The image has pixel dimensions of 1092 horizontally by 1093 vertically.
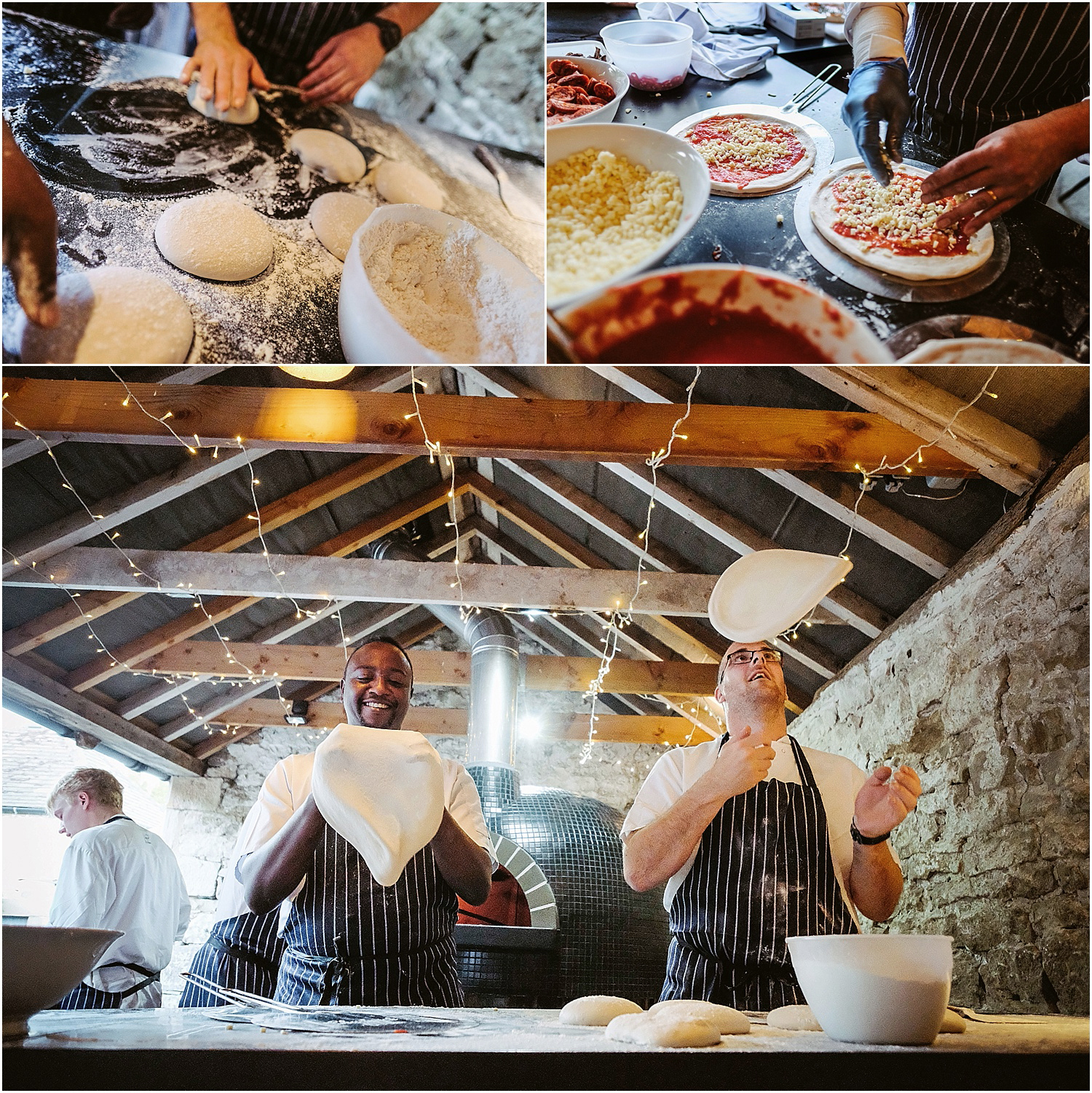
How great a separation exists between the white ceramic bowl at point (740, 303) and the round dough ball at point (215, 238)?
0.73 m

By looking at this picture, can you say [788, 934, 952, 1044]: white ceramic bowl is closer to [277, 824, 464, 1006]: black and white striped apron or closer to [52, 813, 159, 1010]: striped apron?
[277, 824, 464, 1006]: black and white striped apron

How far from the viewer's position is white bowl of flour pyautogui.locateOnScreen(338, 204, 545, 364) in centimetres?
184

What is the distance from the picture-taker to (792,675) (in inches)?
168

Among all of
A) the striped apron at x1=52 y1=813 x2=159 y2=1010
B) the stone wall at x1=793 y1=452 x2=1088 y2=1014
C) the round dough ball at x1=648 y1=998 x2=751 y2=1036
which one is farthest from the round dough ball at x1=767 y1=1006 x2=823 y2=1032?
the striped apron at x1=52 y1=813 x2=159 y2=1010

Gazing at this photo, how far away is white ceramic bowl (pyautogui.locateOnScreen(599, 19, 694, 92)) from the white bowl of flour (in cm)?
48

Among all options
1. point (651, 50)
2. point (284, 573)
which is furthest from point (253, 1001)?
point (284, 573)

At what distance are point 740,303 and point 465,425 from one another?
3.28 feet

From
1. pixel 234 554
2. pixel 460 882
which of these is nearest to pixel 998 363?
pixel 460 882

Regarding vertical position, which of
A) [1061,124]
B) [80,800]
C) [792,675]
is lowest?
[80,800]

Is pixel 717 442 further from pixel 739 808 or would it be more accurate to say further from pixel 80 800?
pixel 80 800

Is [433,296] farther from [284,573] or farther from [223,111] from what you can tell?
[284,573]

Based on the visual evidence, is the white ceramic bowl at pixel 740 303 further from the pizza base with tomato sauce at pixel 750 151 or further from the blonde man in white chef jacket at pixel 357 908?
the blonde man in white chef jacket at pixel 357 908

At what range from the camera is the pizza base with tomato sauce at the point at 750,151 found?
1.78 m

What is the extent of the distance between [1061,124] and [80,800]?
329 centimetres
